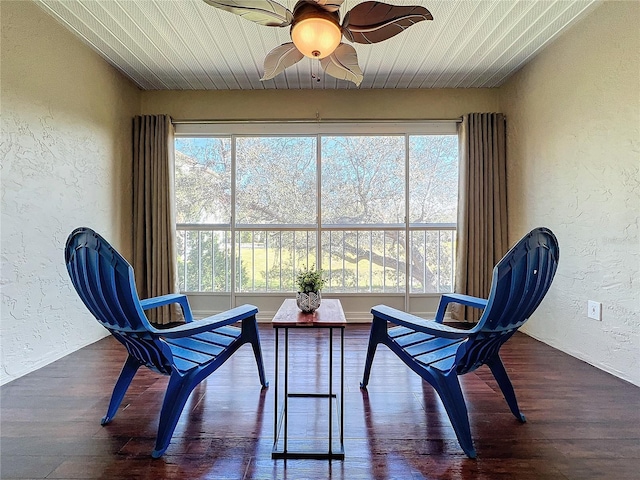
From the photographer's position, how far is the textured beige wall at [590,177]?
2289 millimetres

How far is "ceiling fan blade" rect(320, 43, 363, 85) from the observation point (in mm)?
1990

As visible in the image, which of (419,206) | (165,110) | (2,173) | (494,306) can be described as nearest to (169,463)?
(494,306)

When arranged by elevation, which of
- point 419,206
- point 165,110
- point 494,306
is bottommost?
point 494,306

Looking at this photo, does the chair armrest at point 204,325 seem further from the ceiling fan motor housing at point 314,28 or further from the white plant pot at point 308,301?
the ceiling fan motor housing at point 314,28

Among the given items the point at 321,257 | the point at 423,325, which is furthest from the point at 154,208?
the point at 423,325

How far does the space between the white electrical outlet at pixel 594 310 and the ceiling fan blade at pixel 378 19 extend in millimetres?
2367

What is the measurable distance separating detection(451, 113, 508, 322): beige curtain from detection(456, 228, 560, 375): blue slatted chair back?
2073 millimetres

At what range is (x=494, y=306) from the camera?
60.9 inches

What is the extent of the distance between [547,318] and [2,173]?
174 inches

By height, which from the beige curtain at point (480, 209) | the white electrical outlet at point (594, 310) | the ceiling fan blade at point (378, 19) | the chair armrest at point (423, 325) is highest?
the ceiling fan blade at point (378, 19)

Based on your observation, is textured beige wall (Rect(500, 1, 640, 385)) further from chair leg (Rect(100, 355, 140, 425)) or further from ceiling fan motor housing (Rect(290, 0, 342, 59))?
chair leg (Rect(100, 355, 140, 425))

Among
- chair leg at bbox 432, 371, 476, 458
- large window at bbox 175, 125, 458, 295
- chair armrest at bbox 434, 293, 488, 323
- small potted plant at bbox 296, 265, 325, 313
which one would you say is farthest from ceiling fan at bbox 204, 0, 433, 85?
large window at bbox 175, 125, 458, 295

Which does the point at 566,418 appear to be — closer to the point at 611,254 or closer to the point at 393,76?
the point at 611,254

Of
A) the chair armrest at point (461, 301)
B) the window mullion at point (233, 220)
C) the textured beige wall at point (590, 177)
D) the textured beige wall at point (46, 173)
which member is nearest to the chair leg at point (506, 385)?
the chair armrest at point (461, 301)
